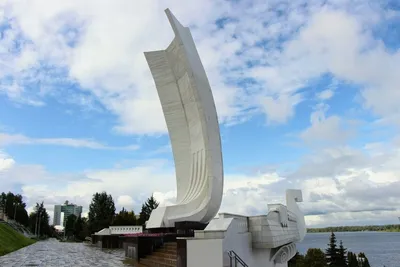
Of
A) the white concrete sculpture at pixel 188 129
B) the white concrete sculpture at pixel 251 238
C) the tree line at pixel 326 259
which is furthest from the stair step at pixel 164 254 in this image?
the tree line at pixel 326 259

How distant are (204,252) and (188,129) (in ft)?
25.2

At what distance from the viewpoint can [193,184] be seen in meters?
12.8

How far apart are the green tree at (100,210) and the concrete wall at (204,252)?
27509mm

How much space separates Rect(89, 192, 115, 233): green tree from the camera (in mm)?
33559

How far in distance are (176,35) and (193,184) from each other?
491 centimetres

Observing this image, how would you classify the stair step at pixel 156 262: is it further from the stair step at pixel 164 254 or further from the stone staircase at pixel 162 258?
the stair step at pixel 164 254

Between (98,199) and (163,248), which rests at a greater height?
(98,199)

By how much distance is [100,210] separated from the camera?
35531mm

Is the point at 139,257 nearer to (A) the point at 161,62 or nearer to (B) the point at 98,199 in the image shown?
(A) the point at 161,62

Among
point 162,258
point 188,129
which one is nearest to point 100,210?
point 188,129

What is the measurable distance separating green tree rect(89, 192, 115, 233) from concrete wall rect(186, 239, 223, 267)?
90.3 ft

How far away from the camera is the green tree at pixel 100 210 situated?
33559mm

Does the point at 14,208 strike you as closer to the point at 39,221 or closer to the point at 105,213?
the point at 39,221

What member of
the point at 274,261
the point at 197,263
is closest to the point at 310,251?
the point at 274,261
